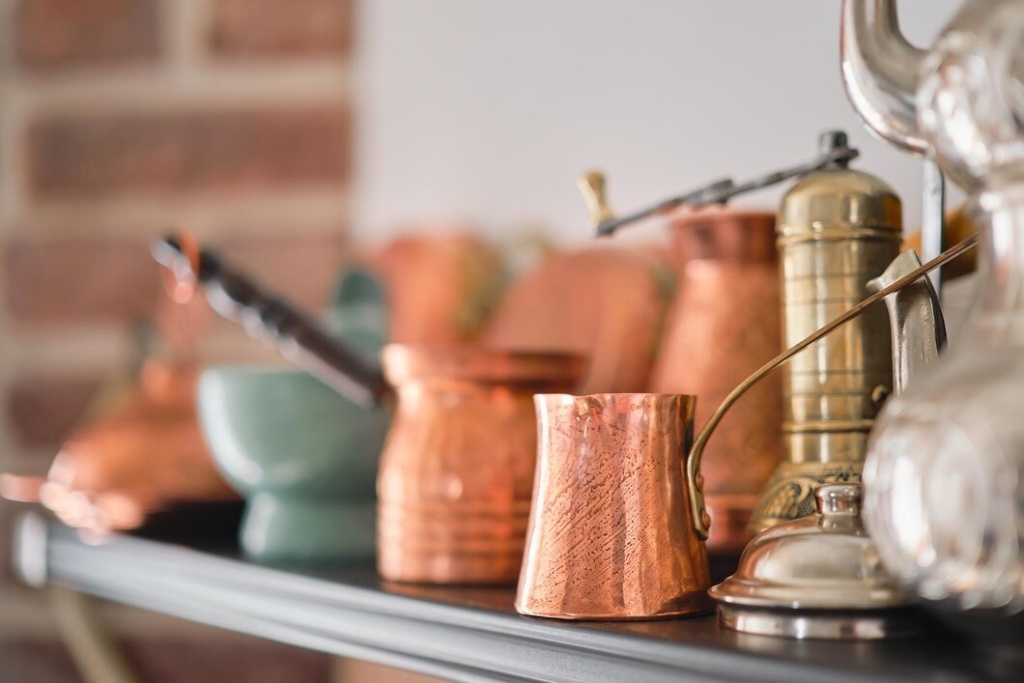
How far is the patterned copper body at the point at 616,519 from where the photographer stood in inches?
14.5

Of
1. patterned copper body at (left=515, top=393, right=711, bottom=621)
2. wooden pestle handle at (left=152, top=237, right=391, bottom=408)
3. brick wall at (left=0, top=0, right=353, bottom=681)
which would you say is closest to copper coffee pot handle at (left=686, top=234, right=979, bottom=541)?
patterned copper body at (left=515, top=393, right=711, bottom=621)

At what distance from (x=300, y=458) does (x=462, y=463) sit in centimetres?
14

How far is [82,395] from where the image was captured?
976 millimetres

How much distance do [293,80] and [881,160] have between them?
51 cm

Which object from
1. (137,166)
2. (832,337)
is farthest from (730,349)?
(137,166)

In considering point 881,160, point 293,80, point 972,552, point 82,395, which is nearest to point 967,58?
point 972,552

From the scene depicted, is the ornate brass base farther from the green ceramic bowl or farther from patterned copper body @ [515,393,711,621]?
the green ceramic bowl

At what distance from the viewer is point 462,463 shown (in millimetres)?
486

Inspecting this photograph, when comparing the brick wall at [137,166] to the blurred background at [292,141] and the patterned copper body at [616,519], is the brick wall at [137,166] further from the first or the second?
the patterned copper body at [616,519]

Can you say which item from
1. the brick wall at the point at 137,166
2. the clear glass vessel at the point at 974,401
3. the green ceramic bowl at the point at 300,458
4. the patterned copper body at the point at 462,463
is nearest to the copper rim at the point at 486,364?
the patterned copper body at the point at 462,463

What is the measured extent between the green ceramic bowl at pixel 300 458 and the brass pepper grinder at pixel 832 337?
0.25 metres

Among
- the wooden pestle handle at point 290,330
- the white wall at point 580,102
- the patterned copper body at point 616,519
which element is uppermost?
the white wall at point 580,102

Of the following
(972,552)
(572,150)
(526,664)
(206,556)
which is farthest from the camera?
(572,150)

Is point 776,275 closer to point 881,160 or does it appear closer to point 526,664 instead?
point 881,160
